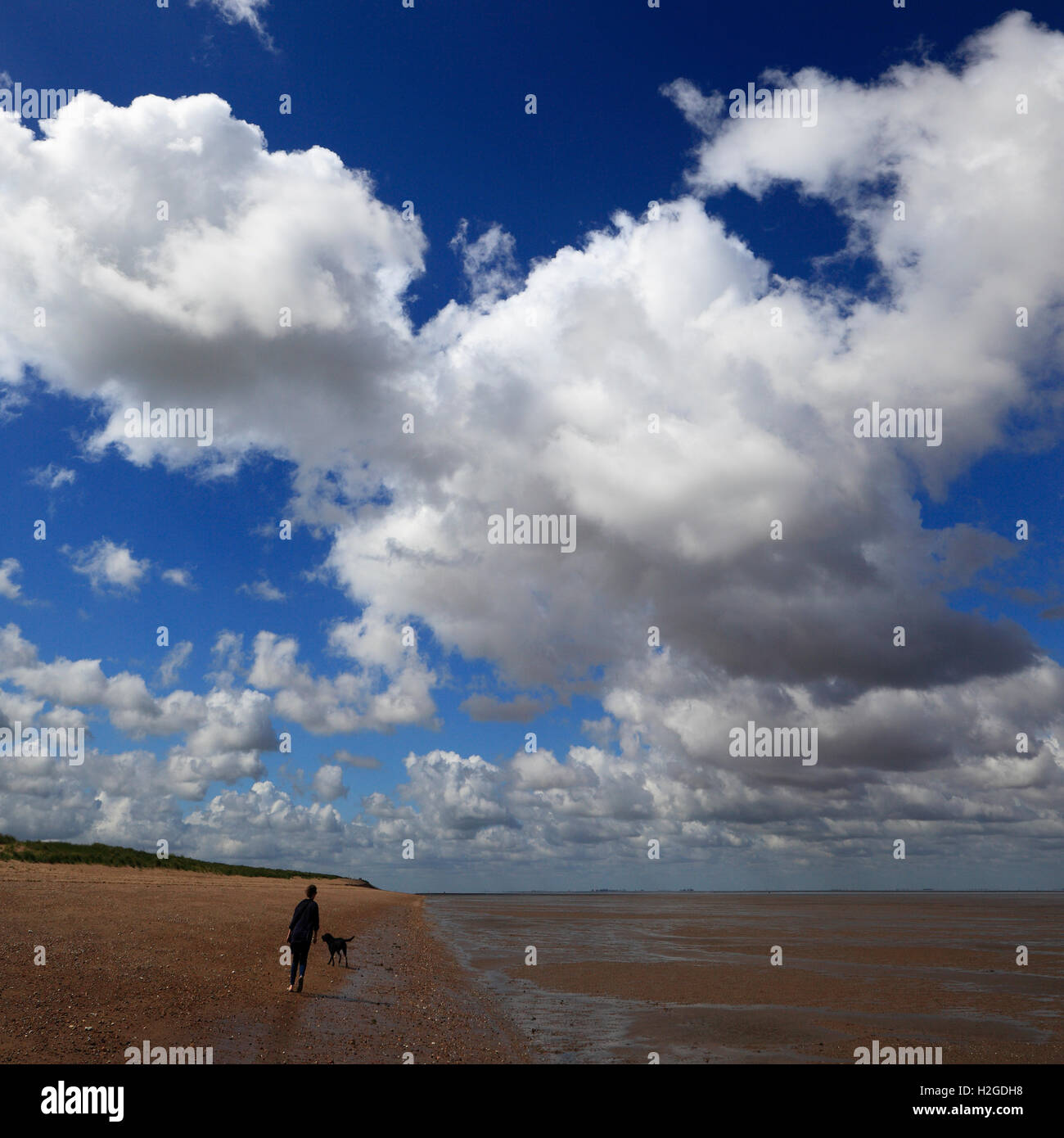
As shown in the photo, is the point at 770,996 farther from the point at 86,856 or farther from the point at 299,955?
the point at 86,856

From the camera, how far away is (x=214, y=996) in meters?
19.2

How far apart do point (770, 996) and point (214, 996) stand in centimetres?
1667

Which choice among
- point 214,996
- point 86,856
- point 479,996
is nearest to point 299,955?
point 214,996

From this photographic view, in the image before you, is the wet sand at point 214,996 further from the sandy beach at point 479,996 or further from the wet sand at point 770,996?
the wet sand at point 770,996

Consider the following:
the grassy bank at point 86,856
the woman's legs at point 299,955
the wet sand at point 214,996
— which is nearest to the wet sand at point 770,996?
the wet sand at point 214,996

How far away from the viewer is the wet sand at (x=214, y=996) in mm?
14758

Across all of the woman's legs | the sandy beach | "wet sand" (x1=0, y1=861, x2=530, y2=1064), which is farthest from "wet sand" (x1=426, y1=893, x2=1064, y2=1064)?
the woman's legs

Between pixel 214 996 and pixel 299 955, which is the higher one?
pixel 299 955

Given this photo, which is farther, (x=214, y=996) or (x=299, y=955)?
(x=299, y=955)

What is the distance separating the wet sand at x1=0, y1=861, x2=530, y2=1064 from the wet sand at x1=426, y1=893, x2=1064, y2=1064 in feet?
7.29
